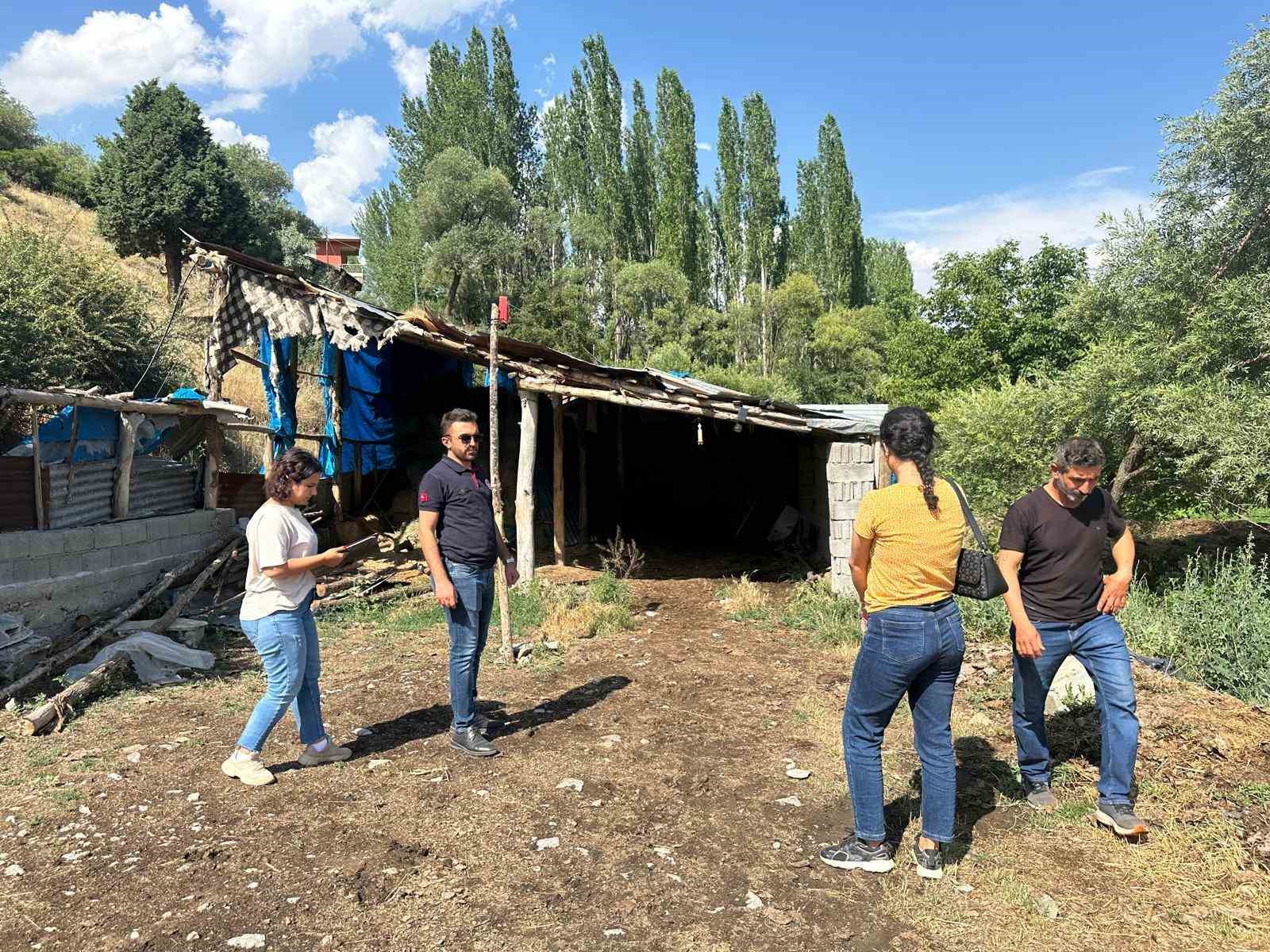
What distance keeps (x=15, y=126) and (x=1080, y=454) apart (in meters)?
43.2

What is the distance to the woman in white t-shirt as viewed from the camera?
142 inches

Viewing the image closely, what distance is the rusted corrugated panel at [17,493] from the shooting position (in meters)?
6.46

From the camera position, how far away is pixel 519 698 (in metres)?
5.38

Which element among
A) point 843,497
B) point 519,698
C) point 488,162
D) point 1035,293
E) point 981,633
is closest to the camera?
point 519,698

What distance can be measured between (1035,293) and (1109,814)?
2177 cm

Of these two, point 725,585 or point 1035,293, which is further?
point 1035,293

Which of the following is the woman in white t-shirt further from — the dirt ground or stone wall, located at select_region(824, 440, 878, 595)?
stone wall, located at select_region(824, 440, 878, 595)

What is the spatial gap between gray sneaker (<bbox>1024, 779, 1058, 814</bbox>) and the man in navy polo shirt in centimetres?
282

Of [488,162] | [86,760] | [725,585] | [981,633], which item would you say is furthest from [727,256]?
[86,760]

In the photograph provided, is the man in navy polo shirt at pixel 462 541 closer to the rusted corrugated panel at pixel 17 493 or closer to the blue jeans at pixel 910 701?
the blue jeans at pixel 910 701

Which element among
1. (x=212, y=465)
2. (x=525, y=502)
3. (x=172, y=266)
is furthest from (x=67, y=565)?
(x=172, y=266)

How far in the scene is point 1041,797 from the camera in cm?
356

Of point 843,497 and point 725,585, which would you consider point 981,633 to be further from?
point 725,585

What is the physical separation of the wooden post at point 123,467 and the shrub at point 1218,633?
32.0 feet
